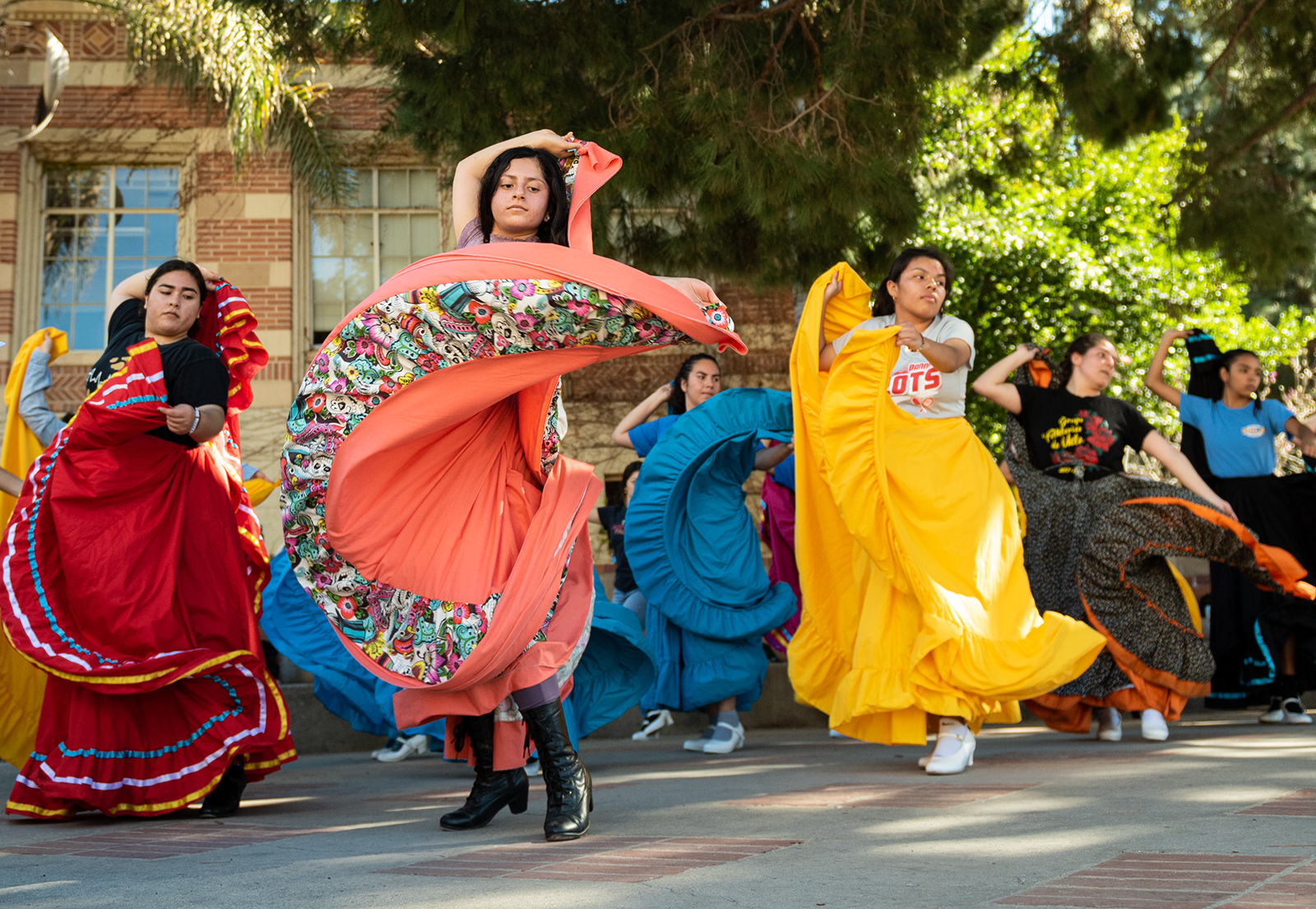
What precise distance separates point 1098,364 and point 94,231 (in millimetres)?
11691

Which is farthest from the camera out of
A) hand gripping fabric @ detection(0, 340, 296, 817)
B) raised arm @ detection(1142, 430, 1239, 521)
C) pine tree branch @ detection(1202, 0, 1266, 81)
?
pine tree branch @ detection(1202, 0, 1266, 81)

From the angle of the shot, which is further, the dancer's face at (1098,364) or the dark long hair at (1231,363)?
the dark long hair at (1231,363)

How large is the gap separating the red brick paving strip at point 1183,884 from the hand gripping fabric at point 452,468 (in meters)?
1.44

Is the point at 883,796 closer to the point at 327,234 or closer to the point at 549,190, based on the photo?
the point at 549,190

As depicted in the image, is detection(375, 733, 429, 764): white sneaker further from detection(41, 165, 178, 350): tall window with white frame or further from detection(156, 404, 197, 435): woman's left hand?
detection(41, 165, 178, 350): tall window with white frame

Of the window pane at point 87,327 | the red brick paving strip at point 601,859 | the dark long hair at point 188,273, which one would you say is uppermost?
the window pane at point 87,327

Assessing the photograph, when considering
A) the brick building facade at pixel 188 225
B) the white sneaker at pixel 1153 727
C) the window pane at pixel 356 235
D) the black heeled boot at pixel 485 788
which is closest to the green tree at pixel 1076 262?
the brick building facade at pixel 188 225

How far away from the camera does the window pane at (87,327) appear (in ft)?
45.5

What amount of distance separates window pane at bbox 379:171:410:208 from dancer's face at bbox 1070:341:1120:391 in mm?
9902

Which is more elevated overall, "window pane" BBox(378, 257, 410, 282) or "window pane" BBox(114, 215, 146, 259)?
"window pane" BBox(114, 215, 146, 259)

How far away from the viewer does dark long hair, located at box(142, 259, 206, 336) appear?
4.23 metres

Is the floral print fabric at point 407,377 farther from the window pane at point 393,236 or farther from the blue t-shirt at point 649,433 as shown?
the window pane at point 393,236

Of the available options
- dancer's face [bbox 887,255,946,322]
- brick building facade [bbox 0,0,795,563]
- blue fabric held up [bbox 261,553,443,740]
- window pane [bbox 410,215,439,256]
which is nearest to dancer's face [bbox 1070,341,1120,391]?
dancer's face [bbox 887,255,946,322]

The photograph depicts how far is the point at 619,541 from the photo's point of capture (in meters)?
6.79
